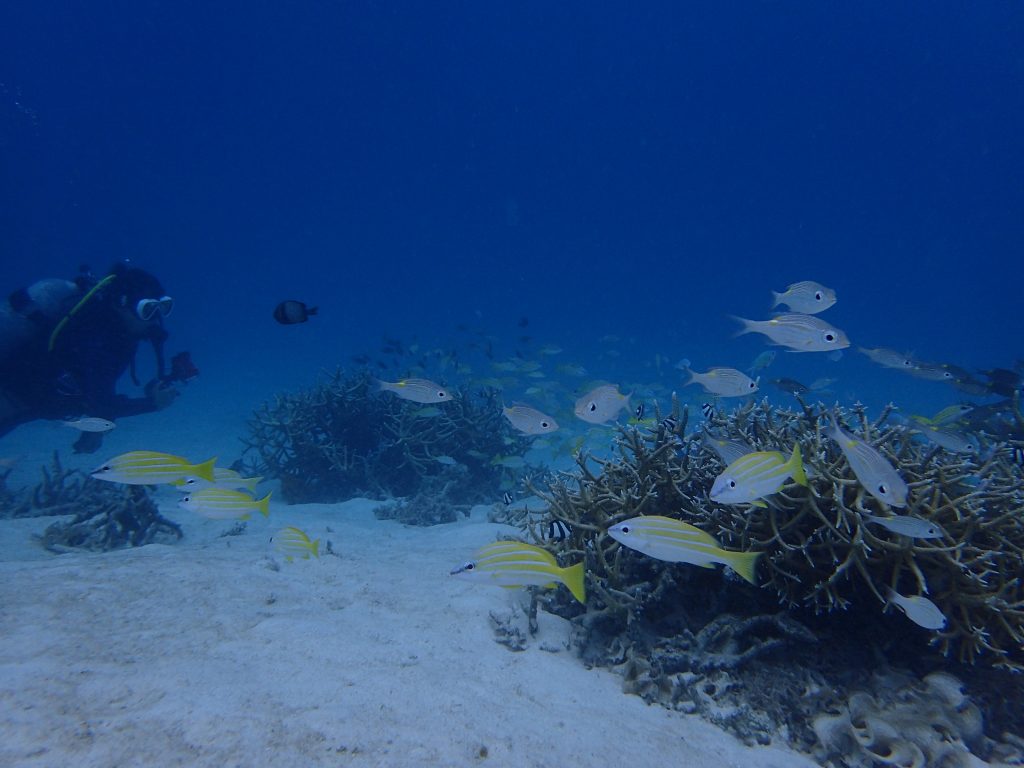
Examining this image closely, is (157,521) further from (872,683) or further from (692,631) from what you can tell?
(872,683)

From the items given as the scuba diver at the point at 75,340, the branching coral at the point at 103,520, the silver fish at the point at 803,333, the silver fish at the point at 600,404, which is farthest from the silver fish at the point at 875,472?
the scuba diver at the point at 75,340

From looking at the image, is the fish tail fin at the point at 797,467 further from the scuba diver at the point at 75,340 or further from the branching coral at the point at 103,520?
the scuba diver at the point at 75,340

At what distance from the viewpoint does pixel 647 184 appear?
106 meters

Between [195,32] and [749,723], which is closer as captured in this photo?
[749,723]

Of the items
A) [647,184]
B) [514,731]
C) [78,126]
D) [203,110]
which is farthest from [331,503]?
[78,126]

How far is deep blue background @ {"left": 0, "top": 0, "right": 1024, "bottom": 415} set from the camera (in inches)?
3334

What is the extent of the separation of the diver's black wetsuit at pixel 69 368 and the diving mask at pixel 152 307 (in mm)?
635

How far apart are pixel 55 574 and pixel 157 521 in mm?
3865

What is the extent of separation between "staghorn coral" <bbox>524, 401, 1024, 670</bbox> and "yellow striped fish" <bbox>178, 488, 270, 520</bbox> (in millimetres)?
2954

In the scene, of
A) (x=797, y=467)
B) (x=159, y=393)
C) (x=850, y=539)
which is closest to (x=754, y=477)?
(x=797, y=467)

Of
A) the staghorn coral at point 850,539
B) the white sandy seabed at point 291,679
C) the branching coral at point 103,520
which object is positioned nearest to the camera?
the white sandy seabed at point 291,679

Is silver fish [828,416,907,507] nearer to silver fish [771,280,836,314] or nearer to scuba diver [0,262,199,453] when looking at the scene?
silver fish [771,280,836,314]

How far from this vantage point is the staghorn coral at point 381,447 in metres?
10.3

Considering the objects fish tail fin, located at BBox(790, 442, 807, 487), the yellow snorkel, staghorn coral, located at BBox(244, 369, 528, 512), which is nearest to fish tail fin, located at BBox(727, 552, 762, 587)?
fish tail fin, located at BBox(790, 442, 807, 487)
